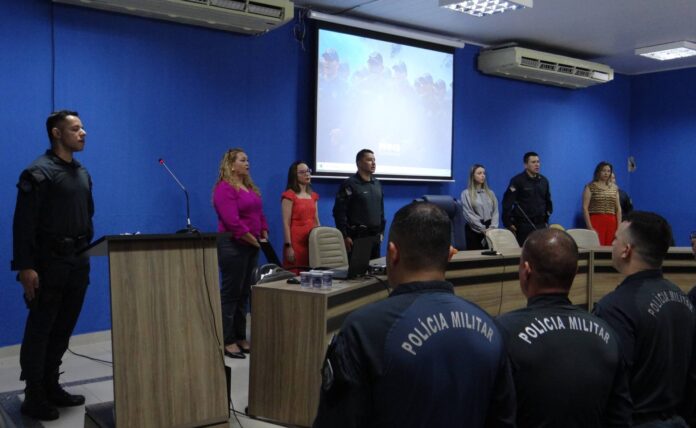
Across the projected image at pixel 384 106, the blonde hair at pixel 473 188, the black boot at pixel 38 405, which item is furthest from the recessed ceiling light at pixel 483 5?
the black boot at pixel 38 405

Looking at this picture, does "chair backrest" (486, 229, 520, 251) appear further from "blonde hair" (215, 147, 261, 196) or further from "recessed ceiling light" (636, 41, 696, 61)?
"recessed ceiling light" (636, 41, 696, 61)

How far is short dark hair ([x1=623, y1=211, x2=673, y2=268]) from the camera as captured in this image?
2.18 m

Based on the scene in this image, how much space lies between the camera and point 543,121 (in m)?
8.03

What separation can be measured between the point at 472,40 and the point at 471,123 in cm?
90

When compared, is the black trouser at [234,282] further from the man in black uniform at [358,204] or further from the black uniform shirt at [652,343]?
the black uniform shirt at [652,343]

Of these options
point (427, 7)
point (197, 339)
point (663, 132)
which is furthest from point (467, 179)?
point (197, 339)

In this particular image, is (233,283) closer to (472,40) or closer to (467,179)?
(467,179)

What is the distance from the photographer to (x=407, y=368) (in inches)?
47.7

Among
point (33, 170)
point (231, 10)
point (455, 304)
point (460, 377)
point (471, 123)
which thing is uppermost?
point (231, 10)

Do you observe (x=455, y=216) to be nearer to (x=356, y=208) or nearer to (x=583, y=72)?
(x=356, y=208)

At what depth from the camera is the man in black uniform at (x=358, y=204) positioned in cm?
538

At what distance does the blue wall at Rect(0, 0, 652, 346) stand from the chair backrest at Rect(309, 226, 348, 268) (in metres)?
1.08

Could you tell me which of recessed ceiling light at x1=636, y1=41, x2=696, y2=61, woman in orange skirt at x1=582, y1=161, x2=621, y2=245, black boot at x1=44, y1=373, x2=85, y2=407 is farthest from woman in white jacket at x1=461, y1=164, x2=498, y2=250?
black boot at x1=44, y1=373, x2=85, y2=407

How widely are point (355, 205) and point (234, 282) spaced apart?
1.35 meters
